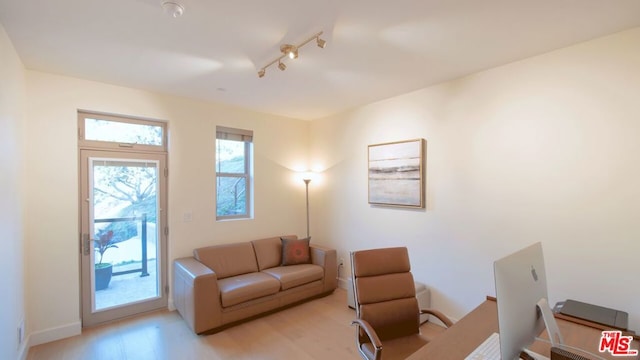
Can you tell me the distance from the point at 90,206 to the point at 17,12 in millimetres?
1979

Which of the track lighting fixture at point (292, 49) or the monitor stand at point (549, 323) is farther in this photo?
the track lighting fixture at point (292, 49)

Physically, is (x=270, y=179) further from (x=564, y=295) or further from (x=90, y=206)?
(x=564, y=295)

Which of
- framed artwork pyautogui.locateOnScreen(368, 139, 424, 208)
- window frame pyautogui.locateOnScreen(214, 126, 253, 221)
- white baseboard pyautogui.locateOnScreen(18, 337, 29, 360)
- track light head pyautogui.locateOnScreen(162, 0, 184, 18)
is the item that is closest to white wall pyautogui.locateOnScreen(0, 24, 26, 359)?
white baseboard pyautogui.locateOnScreen(18, 337, 29, 360)

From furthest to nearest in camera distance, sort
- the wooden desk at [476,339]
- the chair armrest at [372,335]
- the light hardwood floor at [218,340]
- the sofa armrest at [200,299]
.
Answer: the sofa armrest at [200,299]
the light hardwood floor at [218,340]
the chair armrest at [372,335]
the wooden desk at [476,339]

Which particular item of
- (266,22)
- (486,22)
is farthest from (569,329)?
(266,22)

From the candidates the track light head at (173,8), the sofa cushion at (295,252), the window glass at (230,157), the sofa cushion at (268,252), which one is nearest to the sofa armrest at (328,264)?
the sofa cushion at (295,252)

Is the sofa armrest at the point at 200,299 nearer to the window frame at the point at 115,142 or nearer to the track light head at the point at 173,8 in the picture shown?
the window frame at the point at 115,142

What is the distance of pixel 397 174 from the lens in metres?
3.58

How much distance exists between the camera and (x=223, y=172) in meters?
4.20

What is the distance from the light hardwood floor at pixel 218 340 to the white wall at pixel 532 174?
1.02 m

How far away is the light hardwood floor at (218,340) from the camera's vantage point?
8.68 ft

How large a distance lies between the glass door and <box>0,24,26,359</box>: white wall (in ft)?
1.96

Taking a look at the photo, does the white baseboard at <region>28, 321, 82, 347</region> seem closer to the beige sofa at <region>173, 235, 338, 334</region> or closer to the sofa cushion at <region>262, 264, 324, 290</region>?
the beige sofa at <region>173, 235, 338, 334</region>

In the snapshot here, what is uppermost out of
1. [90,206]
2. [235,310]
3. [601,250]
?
[90,206]
